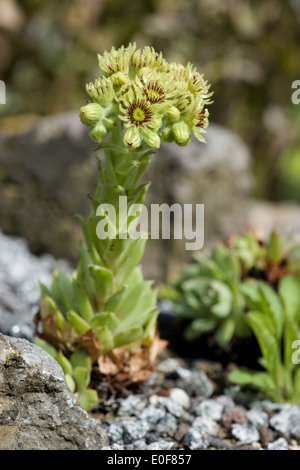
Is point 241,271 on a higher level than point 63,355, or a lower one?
higher

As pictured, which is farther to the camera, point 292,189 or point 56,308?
point 292,189

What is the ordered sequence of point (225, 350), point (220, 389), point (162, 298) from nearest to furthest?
point (220, 389) → point (225, 350) → point (162, 298)

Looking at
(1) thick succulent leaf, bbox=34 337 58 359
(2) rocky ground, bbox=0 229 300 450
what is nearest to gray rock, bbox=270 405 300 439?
(2) rocky ground, bbox=0 229 300 450

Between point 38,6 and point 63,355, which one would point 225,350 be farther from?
point 38,6

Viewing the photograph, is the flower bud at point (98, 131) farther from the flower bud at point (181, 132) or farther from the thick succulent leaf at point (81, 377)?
the thick succulent leaf at point (81, 377)

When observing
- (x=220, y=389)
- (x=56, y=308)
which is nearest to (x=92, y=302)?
(x=56, y=308)
